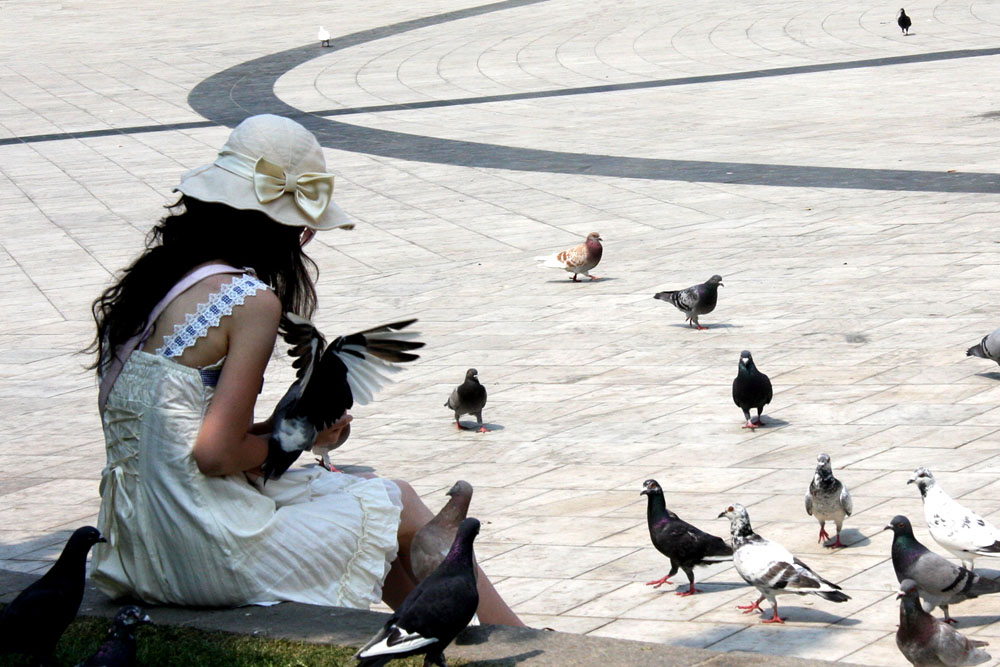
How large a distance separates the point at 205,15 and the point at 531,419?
28358 mm

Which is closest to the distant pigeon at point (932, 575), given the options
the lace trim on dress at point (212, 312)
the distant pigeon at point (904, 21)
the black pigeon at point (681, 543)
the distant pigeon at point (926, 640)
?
the distant pigeon at point (926, 640)

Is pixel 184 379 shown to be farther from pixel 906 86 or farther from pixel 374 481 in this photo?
pixel 906 86

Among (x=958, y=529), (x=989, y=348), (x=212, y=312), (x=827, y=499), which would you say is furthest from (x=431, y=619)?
(x=989, y=348)

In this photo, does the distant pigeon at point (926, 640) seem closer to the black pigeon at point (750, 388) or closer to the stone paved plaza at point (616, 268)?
the stone paved plaza at point (616, 268)

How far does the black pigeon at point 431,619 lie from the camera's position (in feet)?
9.88

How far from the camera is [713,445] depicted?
7234 mm

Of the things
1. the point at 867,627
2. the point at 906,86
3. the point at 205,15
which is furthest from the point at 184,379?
the point at 205,15

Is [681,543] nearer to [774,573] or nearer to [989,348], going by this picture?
[774,573]

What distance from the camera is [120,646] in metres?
2.99

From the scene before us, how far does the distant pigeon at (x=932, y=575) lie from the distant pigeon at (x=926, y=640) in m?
0.57

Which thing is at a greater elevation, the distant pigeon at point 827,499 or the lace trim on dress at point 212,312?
the lace trim on dress at point 212,312

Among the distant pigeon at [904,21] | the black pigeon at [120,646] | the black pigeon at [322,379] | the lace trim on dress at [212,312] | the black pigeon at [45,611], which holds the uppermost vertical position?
the distant pigeon at [904,21]

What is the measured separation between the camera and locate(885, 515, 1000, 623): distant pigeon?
181 inches

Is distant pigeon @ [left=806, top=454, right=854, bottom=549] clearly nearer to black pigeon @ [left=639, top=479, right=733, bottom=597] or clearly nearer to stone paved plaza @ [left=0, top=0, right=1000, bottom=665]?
stone paved plaza @ [left=0, top=0, right=1000, bottom=665]
